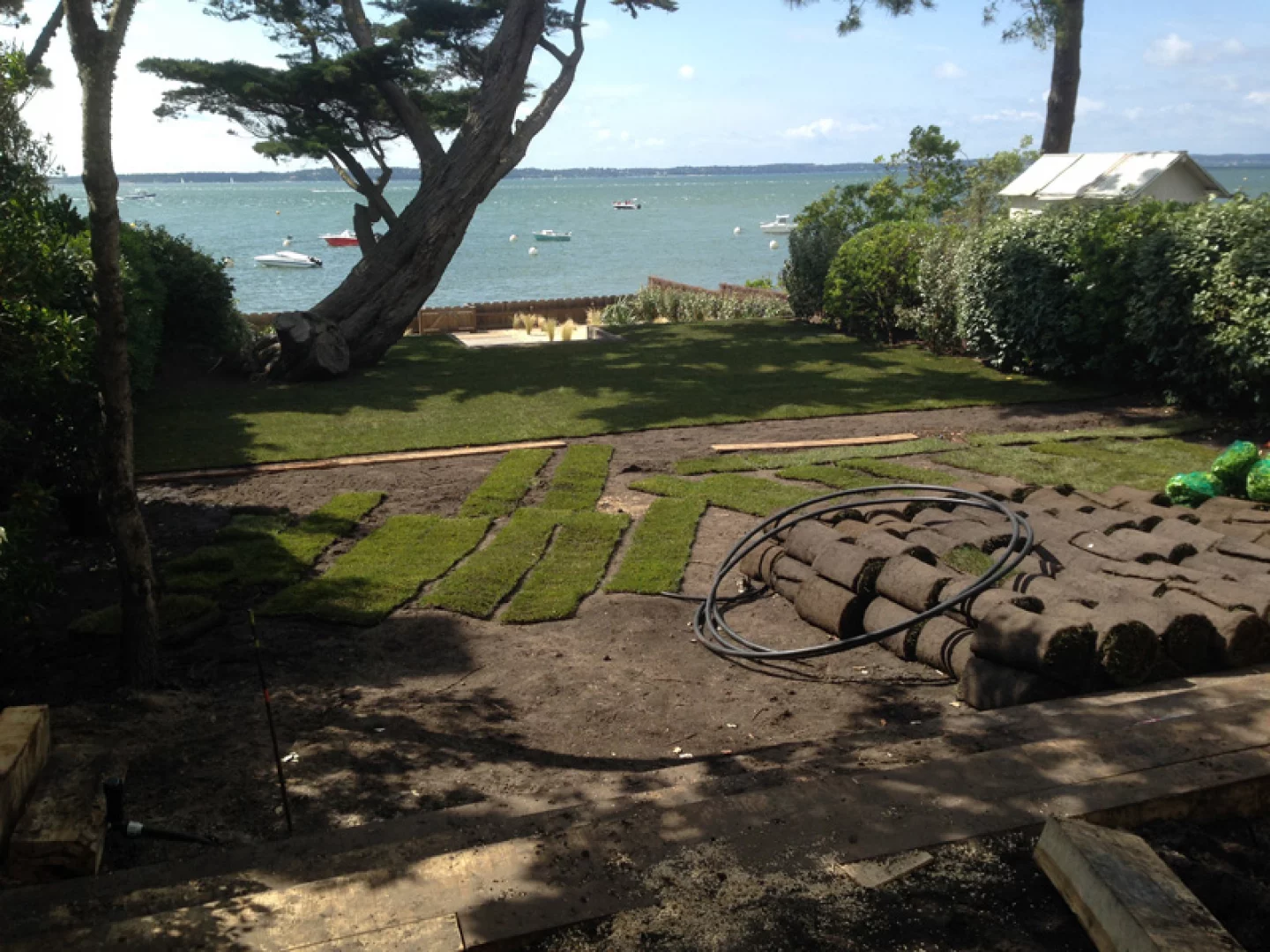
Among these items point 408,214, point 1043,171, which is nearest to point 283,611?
point 408,214

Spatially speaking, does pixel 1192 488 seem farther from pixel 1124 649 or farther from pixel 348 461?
pixel 348 461

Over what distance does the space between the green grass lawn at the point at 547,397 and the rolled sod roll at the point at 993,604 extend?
305 inches

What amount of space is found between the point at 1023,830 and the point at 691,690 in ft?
9.59

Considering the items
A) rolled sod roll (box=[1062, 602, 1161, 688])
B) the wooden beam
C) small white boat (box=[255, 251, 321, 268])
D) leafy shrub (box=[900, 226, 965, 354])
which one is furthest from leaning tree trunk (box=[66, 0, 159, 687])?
small white boat (box=[255, 251, 321, 268])

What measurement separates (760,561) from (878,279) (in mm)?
13310

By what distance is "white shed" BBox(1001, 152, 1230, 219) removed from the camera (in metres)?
19.7

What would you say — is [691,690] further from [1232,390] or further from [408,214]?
[408,214]

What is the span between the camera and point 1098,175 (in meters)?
20.7

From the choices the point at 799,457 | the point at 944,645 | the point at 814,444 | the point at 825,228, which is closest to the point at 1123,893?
the point at 944,645

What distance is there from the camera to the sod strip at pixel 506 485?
10609 mm

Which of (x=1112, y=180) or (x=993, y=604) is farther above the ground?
(x=1112, y=180)

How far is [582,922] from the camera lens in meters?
3.42

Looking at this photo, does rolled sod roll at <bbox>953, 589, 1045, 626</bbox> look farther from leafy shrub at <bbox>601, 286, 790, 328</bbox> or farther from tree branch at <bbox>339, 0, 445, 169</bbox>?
leafy shrub at <bbox>601, 286, 790, 328</bbox>

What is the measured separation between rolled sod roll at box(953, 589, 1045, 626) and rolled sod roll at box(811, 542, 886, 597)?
0.73 m
